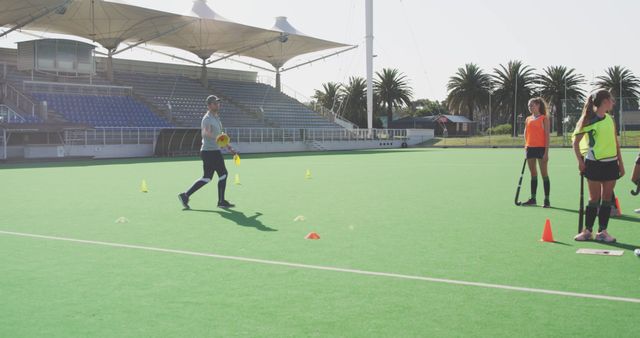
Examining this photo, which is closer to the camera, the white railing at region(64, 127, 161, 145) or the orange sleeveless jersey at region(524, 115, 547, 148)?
the orange sleeveless jersey at region(524, 115, 547, 148)

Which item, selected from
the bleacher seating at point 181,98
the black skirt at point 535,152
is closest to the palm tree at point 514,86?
the bleacher seating at point 181,98

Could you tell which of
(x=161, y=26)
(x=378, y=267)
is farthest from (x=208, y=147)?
(x=161, y=26)

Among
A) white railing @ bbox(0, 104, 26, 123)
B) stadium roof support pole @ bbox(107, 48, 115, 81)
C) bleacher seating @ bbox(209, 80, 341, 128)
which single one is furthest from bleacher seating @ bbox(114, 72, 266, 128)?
white railing @ bbox(0, 104, 26, 123)

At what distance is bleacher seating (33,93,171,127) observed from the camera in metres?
44.2

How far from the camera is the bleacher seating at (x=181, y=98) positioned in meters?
53.5

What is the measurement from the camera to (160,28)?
5394 cm

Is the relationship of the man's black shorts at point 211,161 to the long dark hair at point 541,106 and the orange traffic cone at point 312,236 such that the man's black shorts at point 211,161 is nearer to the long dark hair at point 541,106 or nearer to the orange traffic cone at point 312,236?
the orange traffic cone at point 312,236

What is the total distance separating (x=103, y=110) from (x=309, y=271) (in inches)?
1706

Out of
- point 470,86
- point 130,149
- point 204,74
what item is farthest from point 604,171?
point 470,86

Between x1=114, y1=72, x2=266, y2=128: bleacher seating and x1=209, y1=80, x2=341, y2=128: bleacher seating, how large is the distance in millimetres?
2533

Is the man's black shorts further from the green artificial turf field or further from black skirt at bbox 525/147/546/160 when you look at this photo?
black skirt at bbox 525/147/546/160

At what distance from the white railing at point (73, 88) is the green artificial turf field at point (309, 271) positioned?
36.9 m

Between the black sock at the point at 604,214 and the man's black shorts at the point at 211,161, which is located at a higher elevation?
the man's black shorts at the point at 211,161

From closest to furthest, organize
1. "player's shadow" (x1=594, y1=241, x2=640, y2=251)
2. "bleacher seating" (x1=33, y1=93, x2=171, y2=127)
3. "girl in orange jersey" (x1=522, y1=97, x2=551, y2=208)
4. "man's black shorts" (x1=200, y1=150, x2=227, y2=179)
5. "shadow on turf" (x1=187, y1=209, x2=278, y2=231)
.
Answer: "player's shadow" (x1=594, y1=241, x2=640, y2=251) → "shadow on turf" (x1=187, y1=209, x2=278, y2=231) → "girl in orange jersey" (x1=522, y1=97, x2=551, y2=208) → "man's black shorts" (x1=200, y1=150, x2=227, y2=179) → "bleacher seating" (x1=33, y1=93, x2=171, y2=127)
